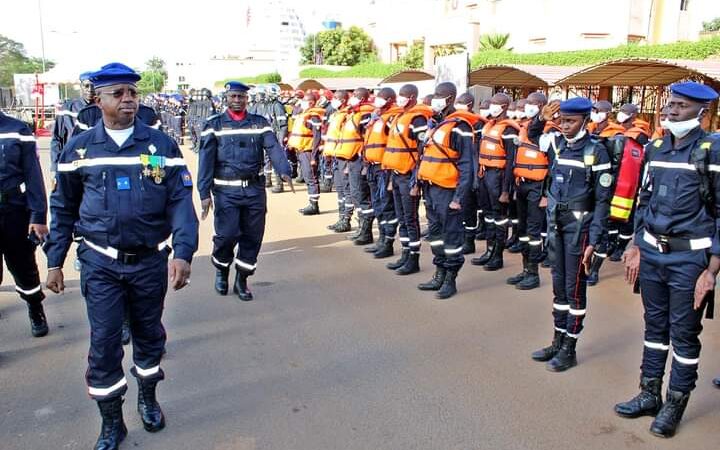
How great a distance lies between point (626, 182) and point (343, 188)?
5.38 meters

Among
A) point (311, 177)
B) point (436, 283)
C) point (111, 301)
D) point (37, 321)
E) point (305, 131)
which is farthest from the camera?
point (305, 131)

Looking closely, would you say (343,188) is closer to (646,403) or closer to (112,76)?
(646,403)

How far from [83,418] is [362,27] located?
4960 cm

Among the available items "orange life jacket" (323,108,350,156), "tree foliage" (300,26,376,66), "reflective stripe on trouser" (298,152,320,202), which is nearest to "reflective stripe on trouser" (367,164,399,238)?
"orange life jacket" (323,108,350,156)

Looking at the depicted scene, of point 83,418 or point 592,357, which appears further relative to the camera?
point 592,357

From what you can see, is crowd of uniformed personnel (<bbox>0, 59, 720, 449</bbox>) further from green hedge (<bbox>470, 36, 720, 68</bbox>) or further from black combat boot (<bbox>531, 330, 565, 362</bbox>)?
green hedge (<bbox>470, 36, 720, 68</bbox>)

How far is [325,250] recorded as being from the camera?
8617 millimetres

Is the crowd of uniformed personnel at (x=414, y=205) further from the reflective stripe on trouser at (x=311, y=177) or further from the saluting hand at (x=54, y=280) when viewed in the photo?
the reflective stripe on trouser at (x=311, y=177)

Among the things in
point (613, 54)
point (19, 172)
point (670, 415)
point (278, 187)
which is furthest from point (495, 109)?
point (613, 54)

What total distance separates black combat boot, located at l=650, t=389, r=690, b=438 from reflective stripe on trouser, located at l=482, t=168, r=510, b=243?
3.95 metres

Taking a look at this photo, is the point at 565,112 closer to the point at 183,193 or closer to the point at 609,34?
the point at 183,193

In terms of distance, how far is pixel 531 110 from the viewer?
744cm

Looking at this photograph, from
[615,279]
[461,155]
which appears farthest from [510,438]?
[615,279]

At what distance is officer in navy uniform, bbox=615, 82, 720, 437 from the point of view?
3.65 m
